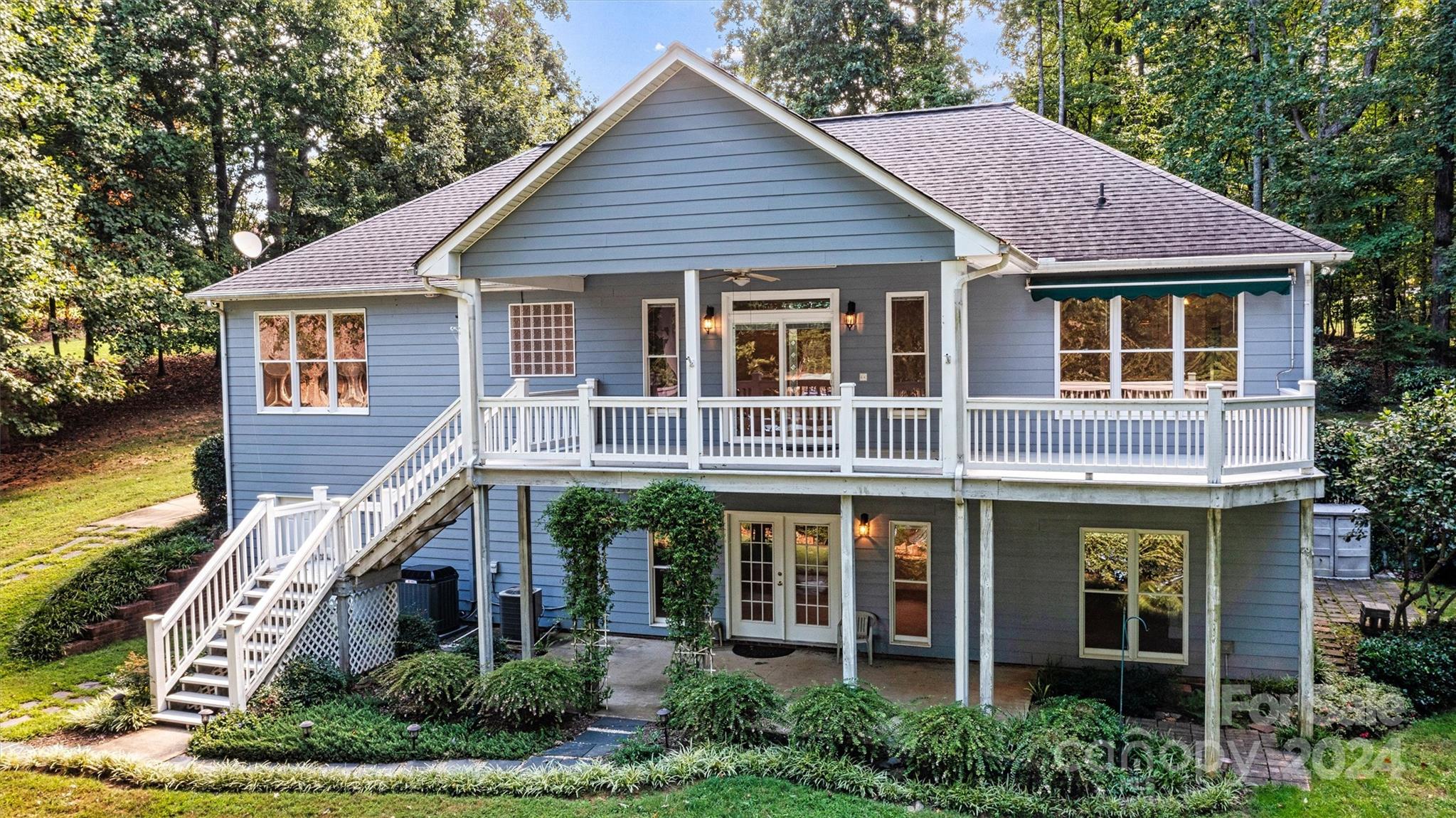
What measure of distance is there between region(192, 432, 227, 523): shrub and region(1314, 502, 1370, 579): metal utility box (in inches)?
810

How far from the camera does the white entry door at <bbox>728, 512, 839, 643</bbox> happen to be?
12.5 m

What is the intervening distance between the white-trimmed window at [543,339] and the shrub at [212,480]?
7113mm

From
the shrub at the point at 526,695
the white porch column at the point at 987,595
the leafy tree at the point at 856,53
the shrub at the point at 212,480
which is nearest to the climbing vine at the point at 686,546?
the shrub at the point at 526,695

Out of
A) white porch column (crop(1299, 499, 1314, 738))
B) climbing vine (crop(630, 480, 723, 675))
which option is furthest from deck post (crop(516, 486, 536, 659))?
white porch column (crop(1299, 499, 1314, 738))

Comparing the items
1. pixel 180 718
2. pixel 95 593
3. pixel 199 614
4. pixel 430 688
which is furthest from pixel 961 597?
pixel 95 593

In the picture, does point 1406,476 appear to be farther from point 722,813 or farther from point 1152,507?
point 722,813

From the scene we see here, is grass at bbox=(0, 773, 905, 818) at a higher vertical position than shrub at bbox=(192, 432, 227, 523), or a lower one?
lower

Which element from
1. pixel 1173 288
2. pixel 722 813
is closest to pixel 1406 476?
pixel 1173 288

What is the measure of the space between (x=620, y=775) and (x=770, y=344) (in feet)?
21.8

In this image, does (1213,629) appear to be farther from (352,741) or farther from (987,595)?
(352,741)

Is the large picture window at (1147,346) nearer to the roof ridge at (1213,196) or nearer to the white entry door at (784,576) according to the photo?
the roof ridge at (1213,196)

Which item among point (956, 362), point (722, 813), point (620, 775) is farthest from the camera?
point (956, 362)

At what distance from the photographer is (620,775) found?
26.4 ft

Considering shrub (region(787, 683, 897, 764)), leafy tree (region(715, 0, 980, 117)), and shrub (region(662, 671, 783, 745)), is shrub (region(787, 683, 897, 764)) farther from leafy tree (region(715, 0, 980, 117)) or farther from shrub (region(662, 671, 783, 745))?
leafy tree (region(715, 0, 980, 117))
